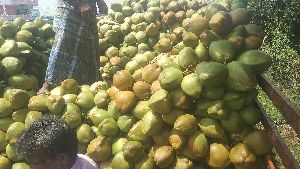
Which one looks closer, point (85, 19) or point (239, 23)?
point (239, 23)

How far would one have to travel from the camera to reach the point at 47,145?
206 centimetres

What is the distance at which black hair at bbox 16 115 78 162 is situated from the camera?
2066 mm

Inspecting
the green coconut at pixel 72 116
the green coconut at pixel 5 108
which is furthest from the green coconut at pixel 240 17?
the green coconut at pixel 5 108

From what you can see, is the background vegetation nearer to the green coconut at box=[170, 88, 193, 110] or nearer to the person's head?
the green coconut at box=[170, 88, 193, 110]

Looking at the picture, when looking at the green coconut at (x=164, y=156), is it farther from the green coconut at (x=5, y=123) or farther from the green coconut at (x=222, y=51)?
the green coconut at (x=5, y=123)

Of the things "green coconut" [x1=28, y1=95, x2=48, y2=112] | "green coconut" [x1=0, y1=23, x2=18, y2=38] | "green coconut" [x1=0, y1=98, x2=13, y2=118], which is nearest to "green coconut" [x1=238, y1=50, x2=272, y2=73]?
"green coconut" [x1=28, y1=95, x2=48, y2=112]

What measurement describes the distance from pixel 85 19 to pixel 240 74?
2.35 meters

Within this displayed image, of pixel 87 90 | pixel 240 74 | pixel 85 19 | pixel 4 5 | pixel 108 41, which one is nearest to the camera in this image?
pixel 240 74

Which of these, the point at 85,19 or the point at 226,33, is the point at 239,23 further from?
the point at 85,19

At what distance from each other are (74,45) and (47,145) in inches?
93.9

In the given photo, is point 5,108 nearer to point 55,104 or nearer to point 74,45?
point 55,104

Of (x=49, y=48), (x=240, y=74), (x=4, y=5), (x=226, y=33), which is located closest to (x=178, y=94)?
(x=240, y=74)

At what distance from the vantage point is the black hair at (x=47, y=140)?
2.07 metres

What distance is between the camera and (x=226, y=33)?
303 centimetres
